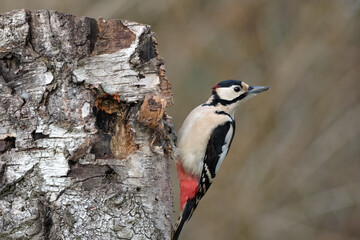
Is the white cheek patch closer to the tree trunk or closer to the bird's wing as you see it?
the bird's wing

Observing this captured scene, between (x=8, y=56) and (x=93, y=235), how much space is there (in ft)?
3.00

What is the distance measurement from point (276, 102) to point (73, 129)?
424 centimetres

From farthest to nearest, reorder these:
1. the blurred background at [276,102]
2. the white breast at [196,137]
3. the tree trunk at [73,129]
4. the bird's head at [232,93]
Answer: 1. the blurred background at [276,102]
2. the bird's head at [232,93]
3. the white breast at [196,137]
4. the tree trunk at [73,129]

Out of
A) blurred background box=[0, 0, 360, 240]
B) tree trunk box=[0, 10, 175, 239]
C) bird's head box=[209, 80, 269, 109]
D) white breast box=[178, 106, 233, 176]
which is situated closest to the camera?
tree trunk box=[0, 10, 175, 239]

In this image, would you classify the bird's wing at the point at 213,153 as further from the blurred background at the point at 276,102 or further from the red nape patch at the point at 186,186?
the blurred background at the point at 276,102

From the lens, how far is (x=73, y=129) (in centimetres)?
240

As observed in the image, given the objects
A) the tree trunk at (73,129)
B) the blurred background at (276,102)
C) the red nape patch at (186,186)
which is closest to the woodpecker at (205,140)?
the red nape patch at (186,186)

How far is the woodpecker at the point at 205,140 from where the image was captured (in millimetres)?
3965

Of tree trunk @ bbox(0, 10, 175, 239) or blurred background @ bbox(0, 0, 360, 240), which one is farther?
blurred background @ bbox(0, 0, 360, 240)

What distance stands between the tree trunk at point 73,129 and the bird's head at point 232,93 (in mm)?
1646

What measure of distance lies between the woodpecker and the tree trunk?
4.46ft

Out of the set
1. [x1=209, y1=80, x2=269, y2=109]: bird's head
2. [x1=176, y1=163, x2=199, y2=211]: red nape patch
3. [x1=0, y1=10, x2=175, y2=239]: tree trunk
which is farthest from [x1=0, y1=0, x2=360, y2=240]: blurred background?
[x1=0, y1=10, x2=175, y2=239]: tree trunk

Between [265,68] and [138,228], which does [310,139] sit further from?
[138,228]

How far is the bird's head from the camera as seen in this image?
4.19 metres
